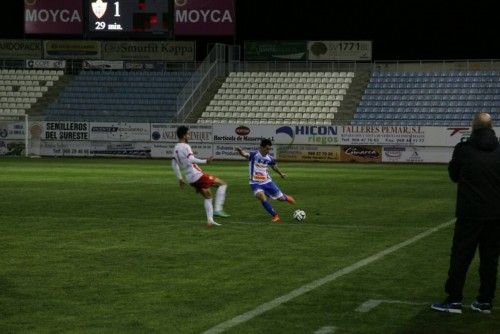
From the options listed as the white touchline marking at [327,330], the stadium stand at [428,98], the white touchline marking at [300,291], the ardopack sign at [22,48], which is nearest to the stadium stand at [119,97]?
the ardopack sign at [22,48]

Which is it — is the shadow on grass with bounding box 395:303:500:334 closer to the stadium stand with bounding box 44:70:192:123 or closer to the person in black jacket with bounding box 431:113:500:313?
the person in black jacket with bounding box 431:113:500:313

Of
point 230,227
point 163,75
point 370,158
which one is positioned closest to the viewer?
point 230,227

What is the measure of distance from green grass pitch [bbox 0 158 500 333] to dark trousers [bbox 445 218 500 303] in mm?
289

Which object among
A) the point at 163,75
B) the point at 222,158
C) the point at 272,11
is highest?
the point at 272,11

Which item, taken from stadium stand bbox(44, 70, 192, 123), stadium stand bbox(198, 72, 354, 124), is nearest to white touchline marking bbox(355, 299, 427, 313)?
stadium stand bbox(198, 72, 354, 124)

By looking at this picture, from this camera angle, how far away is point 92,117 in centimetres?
5762

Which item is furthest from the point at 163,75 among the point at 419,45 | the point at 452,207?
the point at 452,207

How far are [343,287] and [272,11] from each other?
213 feet

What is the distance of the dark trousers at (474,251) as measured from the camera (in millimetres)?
9789

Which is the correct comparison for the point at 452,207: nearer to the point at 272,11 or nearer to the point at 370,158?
the point at 370,158

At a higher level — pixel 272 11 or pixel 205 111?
pixel 272 11

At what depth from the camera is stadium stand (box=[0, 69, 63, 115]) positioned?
197 ft

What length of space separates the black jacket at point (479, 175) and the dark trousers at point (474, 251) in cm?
12

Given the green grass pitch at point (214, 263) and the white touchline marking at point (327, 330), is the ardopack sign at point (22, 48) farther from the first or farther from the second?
the white touchline marking at point (327, 330)
